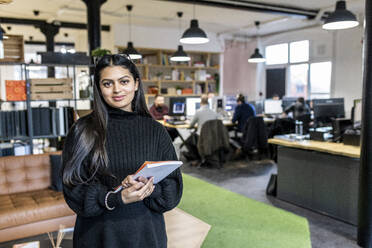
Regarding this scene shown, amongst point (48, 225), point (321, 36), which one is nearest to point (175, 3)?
point (321, 36)

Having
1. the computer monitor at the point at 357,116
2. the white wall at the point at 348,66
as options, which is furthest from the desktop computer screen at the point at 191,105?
the computer monitor at the point at 357,116

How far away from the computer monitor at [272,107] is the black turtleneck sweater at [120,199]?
7.17 m

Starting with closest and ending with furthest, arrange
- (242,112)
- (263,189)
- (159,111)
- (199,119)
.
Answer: (263,189), (199,119), (242,112), (159,111)

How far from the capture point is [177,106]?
7.34 meters

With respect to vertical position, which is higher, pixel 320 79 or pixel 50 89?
pixel 320 79

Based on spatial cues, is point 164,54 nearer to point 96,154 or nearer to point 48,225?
point 48,225

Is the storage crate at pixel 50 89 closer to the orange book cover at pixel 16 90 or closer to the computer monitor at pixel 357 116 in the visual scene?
the orange book cover at pixel 16 90

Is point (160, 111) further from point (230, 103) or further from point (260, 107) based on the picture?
point (260, 107)

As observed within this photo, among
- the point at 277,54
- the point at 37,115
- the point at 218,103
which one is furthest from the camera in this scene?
the point at 277,54

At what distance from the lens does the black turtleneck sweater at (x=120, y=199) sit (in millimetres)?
1248

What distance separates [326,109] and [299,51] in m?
4.79

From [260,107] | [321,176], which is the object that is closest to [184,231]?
[321,176]

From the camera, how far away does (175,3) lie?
6.51m

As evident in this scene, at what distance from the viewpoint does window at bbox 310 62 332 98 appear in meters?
8.58
